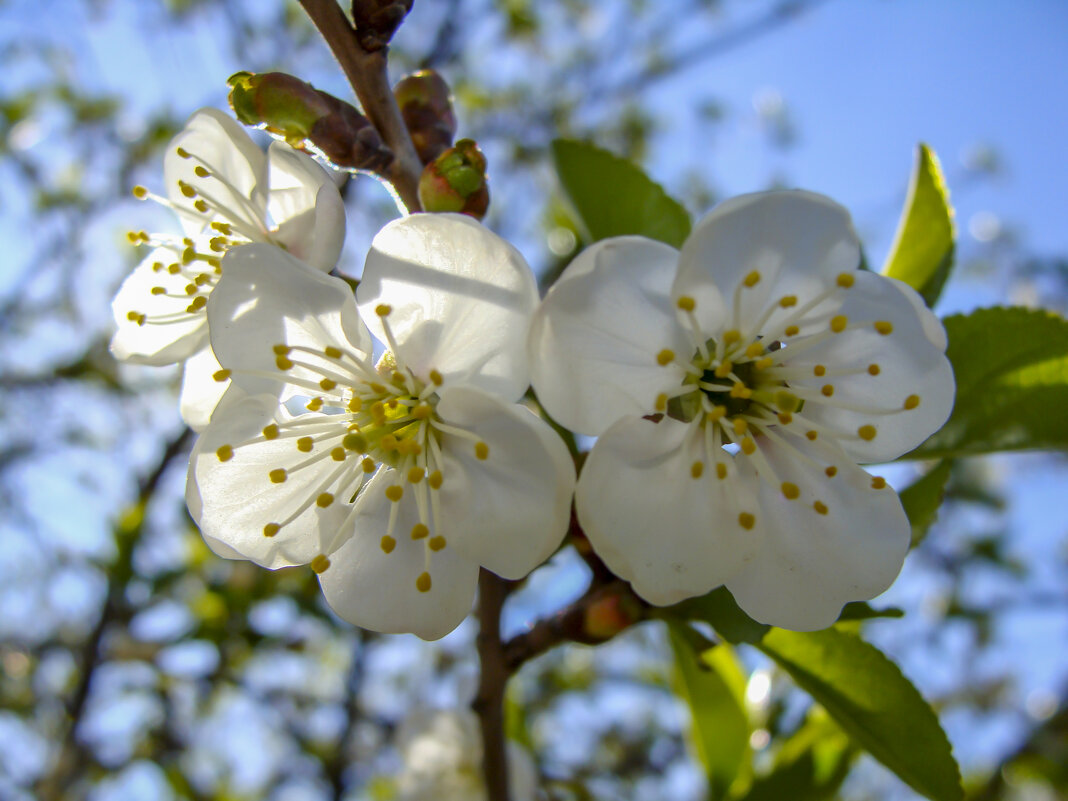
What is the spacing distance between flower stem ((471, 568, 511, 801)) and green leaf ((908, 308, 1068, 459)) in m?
0.66

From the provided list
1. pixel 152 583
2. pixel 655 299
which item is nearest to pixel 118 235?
pixel 152 583

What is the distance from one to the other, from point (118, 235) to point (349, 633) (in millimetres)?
2825

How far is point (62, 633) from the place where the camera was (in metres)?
4.97

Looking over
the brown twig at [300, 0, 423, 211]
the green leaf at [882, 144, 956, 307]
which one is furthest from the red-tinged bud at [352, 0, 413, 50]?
the green leaf at [882, 144, 956, 307]

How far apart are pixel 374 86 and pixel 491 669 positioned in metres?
0.86

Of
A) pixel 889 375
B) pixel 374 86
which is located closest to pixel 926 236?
pixel 889 375

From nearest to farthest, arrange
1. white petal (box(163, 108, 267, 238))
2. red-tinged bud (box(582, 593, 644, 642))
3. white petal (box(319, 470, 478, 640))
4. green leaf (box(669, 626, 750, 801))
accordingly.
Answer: white petal (box(319, 470, 478, 640)) < red-tinged bud (box(582, 593, 644, 642)) < white petal (box(163, 108, 267, 238)) < green leaf (box(669, 626, 750, 801))

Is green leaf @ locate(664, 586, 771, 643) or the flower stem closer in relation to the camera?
green leaf @ locate(664, 586, 771, 643)

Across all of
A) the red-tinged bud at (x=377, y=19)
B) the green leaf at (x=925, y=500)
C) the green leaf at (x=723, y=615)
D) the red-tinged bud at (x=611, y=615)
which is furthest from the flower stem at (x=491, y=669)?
the red-tinged bud at (x=377, y=19)

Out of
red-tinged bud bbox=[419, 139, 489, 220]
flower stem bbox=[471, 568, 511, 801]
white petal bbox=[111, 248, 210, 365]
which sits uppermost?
red-tinged bud bbox=[419, 139, 489, 220]

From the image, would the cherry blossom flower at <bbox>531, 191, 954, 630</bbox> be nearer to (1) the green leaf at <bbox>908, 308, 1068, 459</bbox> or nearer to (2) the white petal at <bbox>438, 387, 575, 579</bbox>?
(2) the white petal at <bbox>438, 387, 575, 579</bbox>

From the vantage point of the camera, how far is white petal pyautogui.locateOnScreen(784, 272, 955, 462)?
100 cm

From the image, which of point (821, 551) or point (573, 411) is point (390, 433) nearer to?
point (573, 411)

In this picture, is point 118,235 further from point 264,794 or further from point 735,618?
point 735,618
